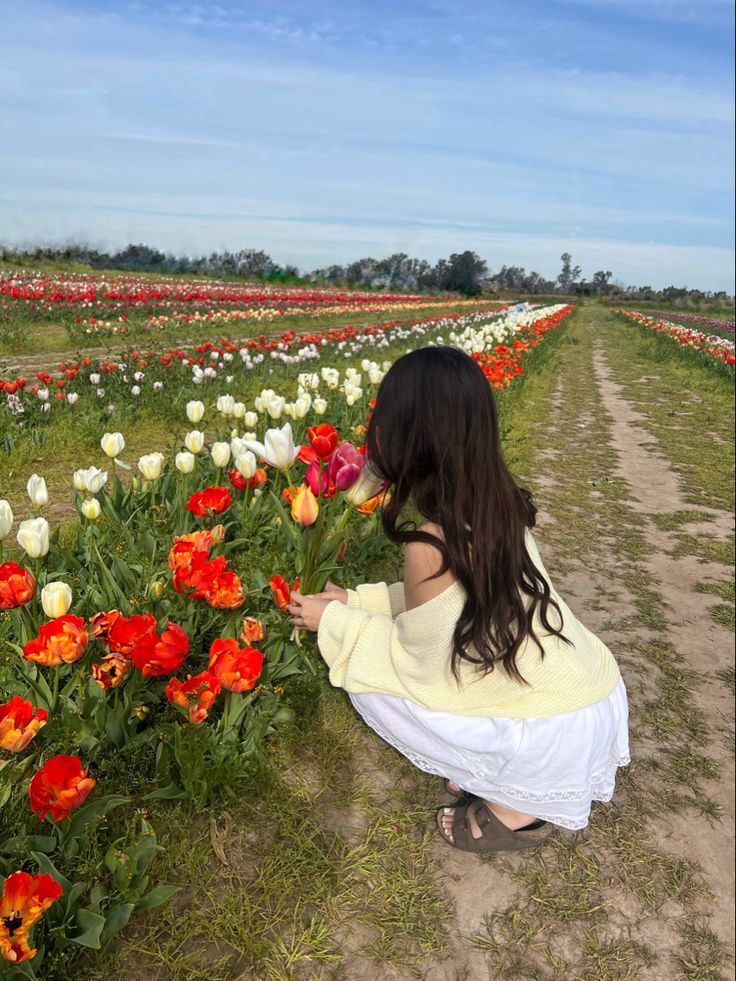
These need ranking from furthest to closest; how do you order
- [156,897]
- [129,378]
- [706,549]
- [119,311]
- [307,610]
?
1. [119,311]
2. [129,378]
3. [706,549]
4. [307,610]
5. [156,897]

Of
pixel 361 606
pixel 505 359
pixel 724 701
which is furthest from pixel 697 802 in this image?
pixel 505 359

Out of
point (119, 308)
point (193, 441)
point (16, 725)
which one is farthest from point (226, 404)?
point (119, 308)

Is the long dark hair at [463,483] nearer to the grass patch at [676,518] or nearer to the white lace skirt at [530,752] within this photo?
the white lace skirt at [530,752]

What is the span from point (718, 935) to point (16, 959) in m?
1.88

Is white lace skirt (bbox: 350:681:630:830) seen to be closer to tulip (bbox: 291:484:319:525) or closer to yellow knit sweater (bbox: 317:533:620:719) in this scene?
yellow knit sweater (bbox: 317:533:620:719)

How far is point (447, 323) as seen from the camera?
17969 mm

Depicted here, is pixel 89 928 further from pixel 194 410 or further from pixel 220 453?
pixel 194 410

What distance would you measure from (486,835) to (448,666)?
0.59m

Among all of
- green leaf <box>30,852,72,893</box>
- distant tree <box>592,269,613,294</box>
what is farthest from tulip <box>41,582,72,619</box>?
Result: distant tree <box>592,269,613,294</box>

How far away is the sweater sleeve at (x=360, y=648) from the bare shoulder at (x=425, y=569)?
24cm

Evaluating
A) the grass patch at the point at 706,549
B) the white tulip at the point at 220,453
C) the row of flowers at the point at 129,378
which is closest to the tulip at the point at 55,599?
the white tulip at the point at 220,453

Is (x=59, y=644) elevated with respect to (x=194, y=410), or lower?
lower

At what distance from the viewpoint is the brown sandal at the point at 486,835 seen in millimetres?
2145

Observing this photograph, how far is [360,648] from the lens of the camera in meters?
2.21
